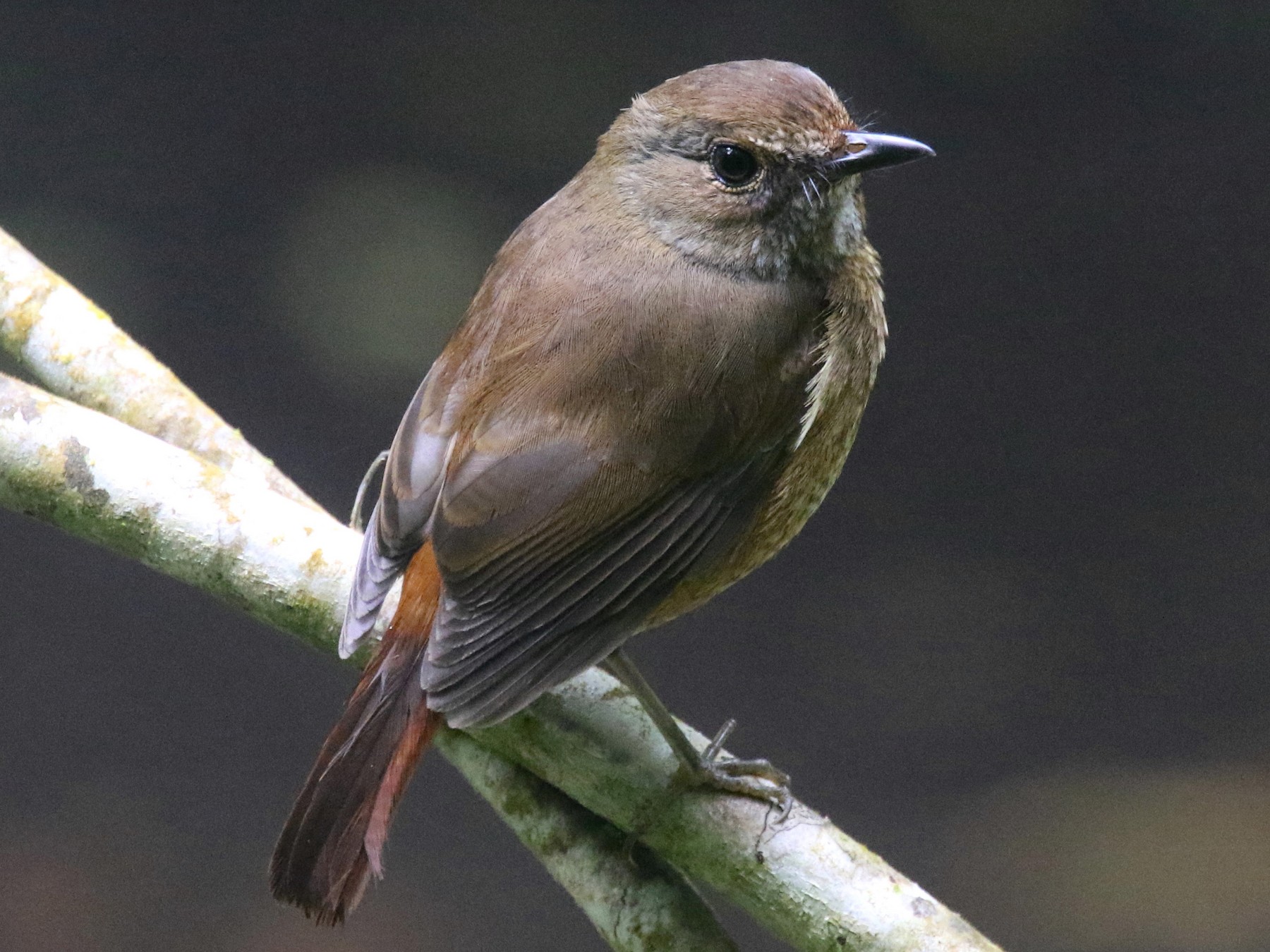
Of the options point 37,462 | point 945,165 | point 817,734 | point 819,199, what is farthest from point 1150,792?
point 37,462

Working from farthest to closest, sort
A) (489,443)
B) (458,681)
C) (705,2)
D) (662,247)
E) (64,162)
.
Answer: (64,162) < (705,2) < (662,247) < (489,443) < (458,681)

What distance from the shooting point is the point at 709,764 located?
7.84 feet

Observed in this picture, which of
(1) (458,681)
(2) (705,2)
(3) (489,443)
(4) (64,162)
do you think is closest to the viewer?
(1) (458,681)

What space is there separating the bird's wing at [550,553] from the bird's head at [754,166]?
0.40m

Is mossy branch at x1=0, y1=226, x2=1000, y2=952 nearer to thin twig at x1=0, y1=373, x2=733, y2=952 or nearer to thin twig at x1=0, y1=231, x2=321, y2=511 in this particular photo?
thin twig at x1=0, y1=373, x2=733, y2=952

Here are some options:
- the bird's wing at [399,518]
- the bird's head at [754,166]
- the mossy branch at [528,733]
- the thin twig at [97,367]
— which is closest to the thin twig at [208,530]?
the mossy branch at [528,733]

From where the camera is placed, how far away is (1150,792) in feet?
14.2

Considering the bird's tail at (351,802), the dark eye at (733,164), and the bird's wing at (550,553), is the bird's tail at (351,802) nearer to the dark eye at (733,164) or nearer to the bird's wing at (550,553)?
the bird's wing at (550,553)

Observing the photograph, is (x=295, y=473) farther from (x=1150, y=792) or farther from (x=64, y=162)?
(x=1150, y=792)

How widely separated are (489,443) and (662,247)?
45 centimetres

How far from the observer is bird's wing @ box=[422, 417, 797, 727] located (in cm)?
223

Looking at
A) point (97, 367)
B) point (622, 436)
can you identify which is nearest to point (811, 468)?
point (622, 436)

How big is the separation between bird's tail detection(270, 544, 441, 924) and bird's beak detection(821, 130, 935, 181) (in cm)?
103

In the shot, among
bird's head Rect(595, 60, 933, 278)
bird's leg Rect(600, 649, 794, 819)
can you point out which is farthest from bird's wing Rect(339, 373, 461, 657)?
bird's head Rect(595, 60, 933, 278)
